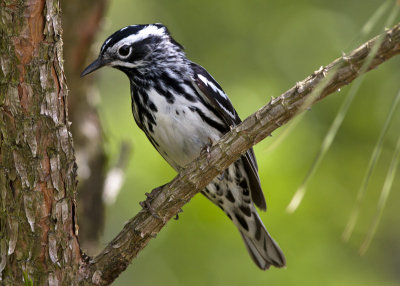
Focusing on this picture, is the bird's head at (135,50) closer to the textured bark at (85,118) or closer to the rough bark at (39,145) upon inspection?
the textured bark at (85,118)

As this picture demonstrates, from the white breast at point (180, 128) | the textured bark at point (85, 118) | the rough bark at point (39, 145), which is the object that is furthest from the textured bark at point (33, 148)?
the textured bark at point (85, 118)

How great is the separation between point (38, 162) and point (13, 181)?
5.5 inches

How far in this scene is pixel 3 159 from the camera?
2.62 metres

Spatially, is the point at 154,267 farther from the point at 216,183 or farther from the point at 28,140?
the point at 28,140

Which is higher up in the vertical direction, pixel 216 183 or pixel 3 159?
pixel 3 159

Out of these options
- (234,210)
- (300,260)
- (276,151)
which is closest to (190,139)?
(234,210)

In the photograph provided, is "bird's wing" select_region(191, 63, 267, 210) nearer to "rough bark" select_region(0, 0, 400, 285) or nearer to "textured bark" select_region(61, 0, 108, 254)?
"rough bark" select_region(0, 0, 400, 285)

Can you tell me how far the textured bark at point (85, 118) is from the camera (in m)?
4.90

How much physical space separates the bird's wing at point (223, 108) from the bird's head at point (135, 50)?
284 mm

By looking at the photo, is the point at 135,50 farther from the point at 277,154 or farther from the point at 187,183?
the point at 187,183

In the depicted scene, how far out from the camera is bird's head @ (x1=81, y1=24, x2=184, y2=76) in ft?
13.4

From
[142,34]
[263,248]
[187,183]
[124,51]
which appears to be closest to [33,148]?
[187,183]

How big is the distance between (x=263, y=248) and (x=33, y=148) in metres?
2.19

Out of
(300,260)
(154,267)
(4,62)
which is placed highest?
(4,62)
